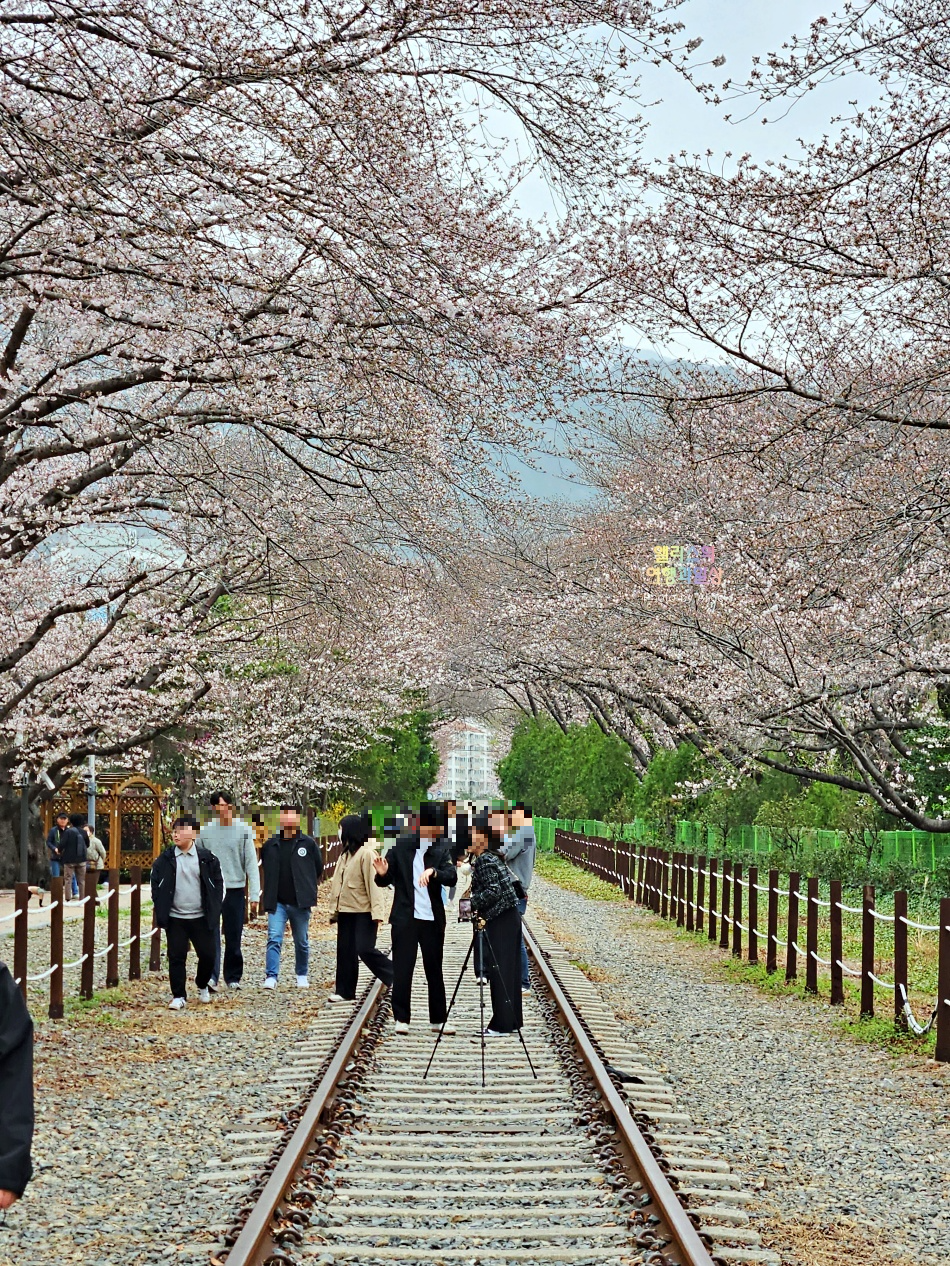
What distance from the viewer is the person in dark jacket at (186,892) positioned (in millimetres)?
12695

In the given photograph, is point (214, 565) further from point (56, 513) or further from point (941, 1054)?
point (941, 1054)

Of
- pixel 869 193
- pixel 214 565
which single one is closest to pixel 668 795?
pixel 214 565

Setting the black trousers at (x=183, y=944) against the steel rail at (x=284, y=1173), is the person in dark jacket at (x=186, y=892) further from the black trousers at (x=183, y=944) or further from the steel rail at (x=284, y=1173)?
the steel rail at (x=284, y=1173)

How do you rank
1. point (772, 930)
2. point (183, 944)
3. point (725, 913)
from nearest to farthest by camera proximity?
point (183, 944) < point (772, 930) < point (725, 913)

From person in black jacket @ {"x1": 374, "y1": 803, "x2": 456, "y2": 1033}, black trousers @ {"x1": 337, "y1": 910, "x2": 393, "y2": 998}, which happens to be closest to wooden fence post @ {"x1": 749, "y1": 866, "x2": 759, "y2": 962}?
black trousers @ {"x1": 337, "y1": 910, "x2": 393, "y2": 998}

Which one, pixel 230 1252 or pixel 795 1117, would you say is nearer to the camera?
pixel 230 1252

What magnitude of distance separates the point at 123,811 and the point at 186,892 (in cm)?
2351

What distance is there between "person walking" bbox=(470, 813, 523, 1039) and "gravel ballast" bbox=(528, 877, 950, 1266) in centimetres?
124

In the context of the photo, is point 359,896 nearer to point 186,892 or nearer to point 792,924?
point 186,892

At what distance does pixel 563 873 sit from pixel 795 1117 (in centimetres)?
3616

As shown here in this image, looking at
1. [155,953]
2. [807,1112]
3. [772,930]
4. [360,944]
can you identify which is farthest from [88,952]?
[772,930]

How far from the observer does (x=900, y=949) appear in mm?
11867

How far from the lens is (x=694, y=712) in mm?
29359

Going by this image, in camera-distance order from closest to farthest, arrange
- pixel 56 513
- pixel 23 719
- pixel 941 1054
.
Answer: pixel 941 1054, pixel 56 513, pixel 23 719
